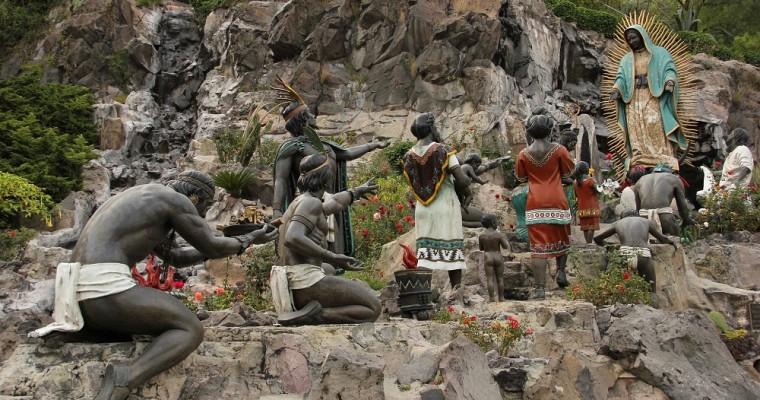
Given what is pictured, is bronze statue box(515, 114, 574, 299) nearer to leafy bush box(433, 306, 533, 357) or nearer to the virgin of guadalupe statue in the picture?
leafy bush box(433, 306, 533, 357)

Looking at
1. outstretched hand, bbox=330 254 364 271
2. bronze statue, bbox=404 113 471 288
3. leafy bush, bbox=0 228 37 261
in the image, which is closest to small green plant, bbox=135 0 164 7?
leafy bush, bbox=0 228 37 261

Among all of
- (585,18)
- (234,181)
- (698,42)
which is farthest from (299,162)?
(698,42)

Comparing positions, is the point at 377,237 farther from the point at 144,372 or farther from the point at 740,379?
the point at 144,372

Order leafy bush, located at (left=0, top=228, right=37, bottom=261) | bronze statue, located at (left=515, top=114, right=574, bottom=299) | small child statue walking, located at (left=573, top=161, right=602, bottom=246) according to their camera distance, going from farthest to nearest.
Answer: leafy bush, located at (left=0, top=228, right=37, bottom=261)
small child statue walking, located at (left=573, top=161, right=602, bottom=246)
bronze statue, located at (left=515, top=114, right=574, bottom=299)

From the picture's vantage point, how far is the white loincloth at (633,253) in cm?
1005

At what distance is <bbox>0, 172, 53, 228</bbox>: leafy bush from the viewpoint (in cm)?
1780

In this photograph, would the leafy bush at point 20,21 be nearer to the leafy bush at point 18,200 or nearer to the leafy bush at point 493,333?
the leafy bush at point 18,200

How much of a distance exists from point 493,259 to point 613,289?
1308 millimetres

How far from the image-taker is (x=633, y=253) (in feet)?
33.1

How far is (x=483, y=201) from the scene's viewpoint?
17656mm

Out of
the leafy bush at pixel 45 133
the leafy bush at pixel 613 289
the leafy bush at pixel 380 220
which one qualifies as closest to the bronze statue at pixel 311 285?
the leafy bush at pixel 613 289

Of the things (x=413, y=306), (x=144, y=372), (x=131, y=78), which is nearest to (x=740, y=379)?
(x=413, y=306)

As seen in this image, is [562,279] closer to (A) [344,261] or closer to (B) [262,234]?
(A) [344,261]

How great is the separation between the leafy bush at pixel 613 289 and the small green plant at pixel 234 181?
9.31 meters
